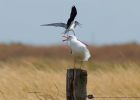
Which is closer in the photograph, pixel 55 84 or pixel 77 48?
pixel 77 48

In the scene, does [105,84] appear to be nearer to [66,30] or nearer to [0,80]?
[0,80]

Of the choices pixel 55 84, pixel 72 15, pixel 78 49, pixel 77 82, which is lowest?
pixel 55 84

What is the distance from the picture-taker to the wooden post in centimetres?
562

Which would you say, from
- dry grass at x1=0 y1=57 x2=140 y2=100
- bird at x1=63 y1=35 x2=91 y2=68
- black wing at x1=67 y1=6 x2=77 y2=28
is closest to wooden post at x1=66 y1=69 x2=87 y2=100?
bird at x1=63 y1=35 x2=91 y2=68

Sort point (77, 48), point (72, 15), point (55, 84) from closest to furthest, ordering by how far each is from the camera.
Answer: point (77, 48) → point (72, 15) → point (55, 84)

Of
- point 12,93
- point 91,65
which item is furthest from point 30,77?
point 91,65

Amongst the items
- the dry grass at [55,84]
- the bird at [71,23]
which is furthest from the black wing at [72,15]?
the dry grass at [55,84]

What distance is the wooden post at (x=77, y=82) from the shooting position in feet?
18.4

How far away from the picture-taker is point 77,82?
5629mm

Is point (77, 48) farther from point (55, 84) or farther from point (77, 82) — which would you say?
point (55, 84)

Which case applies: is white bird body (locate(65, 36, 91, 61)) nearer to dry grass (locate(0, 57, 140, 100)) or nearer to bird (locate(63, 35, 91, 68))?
bird (locate(63, 35, 91, 68))

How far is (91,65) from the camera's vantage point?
16281mm

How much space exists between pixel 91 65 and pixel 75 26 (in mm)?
10677

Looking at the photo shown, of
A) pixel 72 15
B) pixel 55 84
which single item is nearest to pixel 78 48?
pixel 72 15
